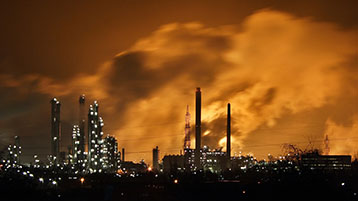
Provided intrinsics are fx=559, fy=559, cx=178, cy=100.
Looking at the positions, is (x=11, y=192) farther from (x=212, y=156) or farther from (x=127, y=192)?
(x=212, y=156)

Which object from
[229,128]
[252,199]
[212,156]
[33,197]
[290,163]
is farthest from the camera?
[212,156]

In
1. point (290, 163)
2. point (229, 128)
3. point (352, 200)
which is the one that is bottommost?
point (352, 200)

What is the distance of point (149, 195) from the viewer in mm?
67312

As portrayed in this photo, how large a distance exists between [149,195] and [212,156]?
399ft

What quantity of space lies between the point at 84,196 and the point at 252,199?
1970 cm

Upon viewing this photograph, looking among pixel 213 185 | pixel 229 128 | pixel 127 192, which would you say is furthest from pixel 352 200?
pixel 229 128

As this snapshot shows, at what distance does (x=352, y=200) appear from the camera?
5806 centimetres

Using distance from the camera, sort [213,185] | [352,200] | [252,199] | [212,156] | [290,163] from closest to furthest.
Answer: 1. [352,200]
2. [252,199]
3. [213,185]
4. [290,163]
5. [212,156]

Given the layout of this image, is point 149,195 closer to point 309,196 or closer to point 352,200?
point 309,196

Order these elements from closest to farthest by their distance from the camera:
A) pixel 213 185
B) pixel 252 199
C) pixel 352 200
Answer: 1. pixel 352 200
2. pixel 252 199
3. pixel 213 185

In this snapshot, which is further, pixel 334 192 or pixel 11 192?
pixel 334 192

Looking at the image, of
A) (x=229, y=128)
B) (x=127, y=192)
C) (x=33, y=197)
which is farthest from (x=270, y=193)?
(x=229, y=128)

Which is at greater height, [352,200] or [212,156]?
[212,156]

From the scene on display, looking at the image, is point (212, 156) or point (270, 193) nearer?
point (270, 193)
